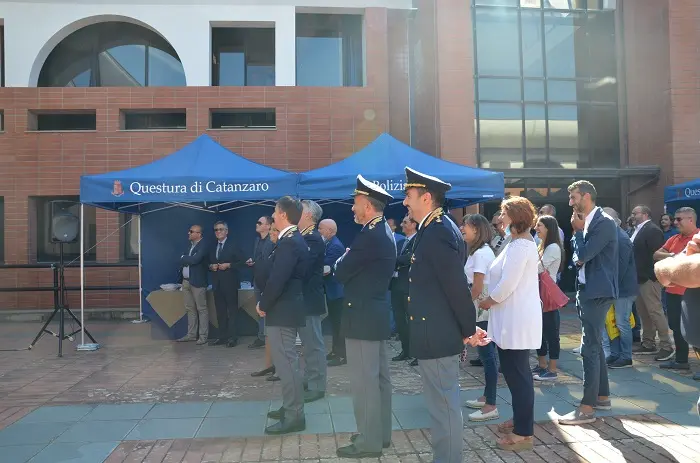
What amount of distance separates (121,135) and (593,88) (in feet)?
40.6

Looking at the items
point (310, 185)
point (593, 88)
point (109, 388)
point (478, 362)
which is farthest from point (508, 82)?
point (109, 388)

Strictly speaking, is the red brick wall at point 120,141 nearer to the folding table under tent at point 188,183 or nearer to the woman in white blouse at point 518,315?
the folding table under tent at point 188,183

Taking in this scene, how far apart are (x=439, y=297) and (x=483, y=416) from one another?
1.95m

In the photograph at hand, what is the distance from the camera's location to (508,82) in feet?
45.5

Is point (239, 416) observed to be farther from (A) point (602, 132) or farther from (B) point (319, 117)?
(A) point (602, 132)

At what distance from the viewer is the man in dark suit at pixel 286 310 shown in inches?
172

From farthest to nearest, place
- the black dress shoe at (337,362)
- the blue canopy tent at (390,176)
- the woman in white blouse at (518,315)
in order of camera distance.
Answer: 1. the blue canopy tent at (390,176)
2. the black dress shoe at (337,362)
3. the woman in white blouse at (518,315)

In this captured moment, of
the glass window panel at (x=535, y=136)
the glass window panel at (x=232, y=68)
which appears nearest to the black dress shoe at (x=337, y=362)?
the glass window panel at (x=232, y=68)

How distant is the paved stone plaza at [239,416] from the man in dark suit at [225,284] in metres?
1.10

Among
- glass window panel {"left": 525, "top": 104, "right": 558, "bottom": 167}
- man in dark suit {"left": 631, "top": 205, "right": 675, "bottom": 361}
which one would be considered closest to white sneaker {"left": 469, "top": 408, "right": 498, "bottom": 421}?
man in dark suit {"left": 631, "top": 205, "right": 675, "bottom": 361}

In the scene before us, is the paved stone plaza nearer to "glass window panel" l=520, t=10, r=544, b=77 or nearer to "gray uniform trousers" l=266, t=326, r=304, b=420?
"gray uniform trousers" l=266, t=326, r=304, b=420

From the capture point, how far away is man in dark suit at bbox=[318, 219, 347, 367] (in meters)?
6.65

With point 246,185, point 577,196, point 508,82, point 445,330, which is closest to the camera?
point 445,330

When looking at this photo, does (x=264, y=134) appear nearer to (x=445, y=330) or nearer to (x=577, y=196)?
(x=577, y=196)
